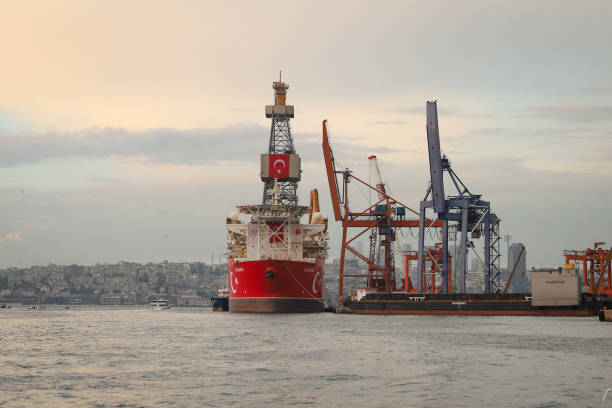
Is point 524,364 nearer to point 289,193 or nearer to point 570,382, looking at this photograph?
point 570,382

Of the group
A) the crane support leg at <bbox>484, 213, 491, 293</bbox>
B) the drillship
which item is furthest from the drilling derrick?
the crane support leg at <bbox>484, 213, 491, 293</bbox>

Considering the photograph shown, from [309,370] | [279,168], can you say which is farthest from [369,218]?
[309,370]

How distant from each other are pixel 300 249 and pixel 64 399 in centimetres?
6880

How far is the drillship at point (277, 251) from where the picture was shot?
281 feet

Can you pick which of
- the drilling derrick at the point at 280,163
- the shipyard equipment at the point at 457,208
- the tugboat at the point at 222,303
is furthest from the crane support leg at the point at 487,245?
the tugboat at the point at 222,303

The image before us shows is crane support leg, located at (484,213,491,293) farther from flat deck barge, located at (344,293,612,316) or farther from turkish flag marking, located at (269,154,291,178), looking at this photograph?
turkish flag marking, located at (269,154,291,178)

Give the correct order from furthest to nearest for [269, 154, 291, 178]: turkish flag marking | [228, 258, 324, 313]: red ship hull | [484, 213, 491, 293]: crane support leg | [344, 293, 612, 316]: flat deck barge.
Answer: [269, 154, 291, 178]: turkish flag marking, [484, 213, 491, 293]: crane support leg, [344, 293, 612, 316]: flat deck barge, [228, 258, 324, 313]: red ship hull

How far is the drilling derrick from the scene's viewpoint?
357 ft

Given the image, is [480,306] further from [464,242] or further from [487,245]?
[487,245]

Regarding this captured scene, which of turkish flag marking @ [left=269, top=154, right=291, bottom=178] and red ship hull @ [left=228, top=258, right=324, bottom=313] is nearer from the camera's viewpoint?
red ship hull @ [left=228, top=258, right=324, bottom=313]

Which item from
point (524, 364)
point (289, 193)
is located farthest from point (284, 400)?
point (289, 193)

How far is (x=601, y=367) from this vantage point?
34.5 m

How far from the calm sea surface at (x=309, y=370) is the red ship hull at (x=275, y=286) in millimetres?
30200

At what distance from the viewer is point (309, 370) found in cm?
3347
